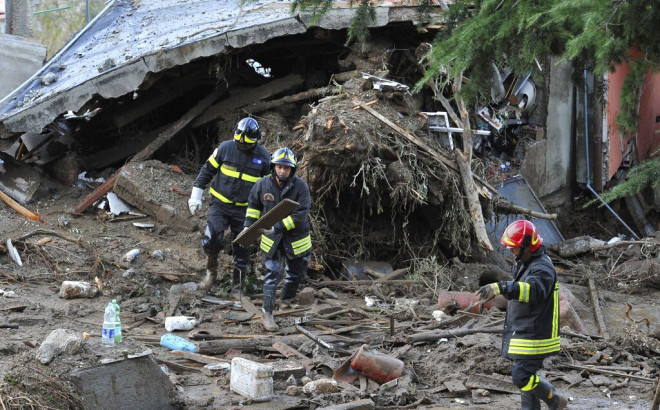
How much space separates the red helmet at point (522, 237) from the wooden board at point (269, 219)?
8.70 feet

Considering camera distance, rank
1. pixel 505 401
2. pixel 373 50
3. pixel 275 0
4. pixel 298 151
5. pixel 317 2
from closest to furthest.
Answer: pixel 317 2, pixel 505 401, pixel 298 151, pixel 373 50, pixel 275 0

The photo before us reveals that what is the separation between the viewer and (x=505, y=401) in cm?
738

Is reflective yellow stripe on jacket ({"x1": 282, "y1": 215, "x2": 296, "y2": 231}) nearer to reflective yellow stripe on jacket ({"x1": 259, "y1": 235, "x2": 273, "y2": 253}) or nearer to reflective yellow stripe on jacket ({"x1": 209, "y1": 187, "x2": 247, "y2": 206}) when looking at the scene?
reflective yellow stripe on jacket ({"x1": 259, "y1": 235, "x2": 273, "y2": 253})

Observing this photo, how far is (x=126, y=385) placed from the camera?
6.27 meters

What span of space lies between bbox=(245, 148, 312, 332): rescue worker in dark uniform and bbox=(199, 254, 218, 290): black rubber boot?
1145mm

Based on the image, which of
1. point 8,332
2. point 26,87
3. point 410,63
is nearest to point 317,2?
point 8,332

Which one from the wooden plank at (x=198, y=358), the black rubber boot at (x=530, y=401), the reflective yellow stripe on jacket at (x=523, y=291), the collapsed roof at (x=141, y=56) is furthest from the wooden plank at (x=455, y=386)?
the collapsed roof at (x=141, y=56)

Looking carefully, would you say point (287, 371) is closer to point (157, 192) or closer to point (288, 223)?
point (288, 223)

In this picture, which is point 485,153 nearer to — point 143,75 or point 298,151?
point 298,151

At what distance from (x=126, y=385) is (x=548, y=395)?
3109mm

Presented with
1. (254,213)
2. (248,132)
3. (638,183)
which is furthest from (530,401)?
(248,132)

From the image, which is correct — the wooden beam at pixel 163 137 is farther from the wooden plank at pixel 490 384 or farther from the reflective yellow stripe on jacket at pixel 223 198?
the wooden plank at pixel 490 384

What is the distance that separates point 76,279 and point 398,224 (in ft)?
14.2

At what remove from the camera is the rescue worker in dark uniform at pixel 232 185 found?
32.4ft
